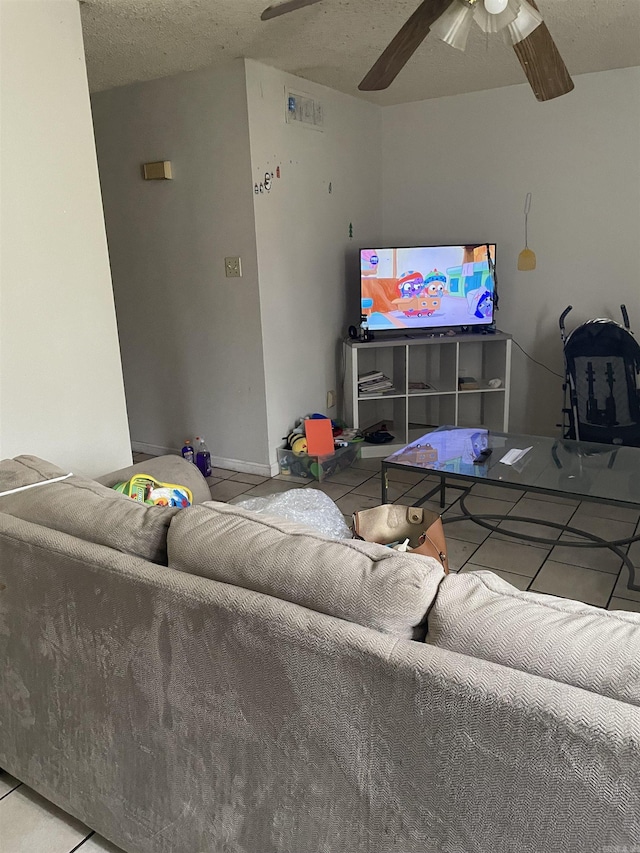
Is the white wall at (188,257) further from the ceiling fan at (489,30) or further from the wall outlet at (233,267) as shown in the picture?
the ceiling fan at (489,30)

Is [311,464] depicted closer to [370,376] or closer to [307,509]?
[370,376]

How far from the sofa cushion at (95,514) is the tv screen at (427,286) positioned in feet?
9.34

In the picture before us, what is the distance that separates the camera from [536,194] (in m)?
4.19

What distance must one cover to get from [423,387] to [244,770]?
3.60m

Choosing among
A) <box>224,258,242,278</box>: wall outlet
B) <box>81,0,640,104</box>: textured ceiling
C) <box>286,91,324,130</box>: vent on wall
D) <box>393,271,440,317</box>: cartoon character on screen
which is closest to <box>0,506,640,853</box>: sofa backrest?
<box>81,0,640,104</box>: textured ceiling

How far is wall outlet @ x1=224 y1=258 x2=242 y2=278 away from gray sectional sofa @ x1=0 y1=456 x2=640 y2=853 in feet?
7.83

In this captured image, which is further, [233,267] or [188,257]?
[188,257]

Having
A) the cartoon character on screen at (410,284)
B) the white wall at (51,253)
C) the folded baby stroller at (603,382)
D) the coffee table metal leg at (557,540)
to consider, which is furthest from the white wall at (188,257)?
the folded baby stroller at (603,382)

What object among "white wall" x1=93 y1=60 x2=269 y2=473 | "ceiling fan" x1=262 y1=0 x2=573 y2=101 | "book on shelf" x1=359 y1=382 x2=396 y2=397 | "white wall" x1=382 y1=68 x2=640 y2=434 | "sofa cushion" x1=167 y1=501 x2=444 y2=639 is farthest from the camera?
"book on shelf" x1=359 y1=382 x2=396 y2=397

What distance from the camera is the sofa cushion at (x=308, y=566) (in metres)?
1.03

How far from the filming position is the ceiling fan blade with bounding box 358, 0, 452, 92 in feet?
7.02

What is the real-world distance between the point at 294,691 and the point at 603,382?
3.24 meters

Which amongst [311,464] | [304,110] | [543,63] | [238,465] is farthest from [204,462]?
[543,63]

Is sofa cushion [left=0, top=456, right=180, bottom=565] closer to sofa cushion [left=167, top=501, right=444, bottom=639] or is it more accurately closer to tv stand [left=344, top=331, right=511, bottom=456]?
sofa cushion [left=167, top=501, right=444, bottom=639]
